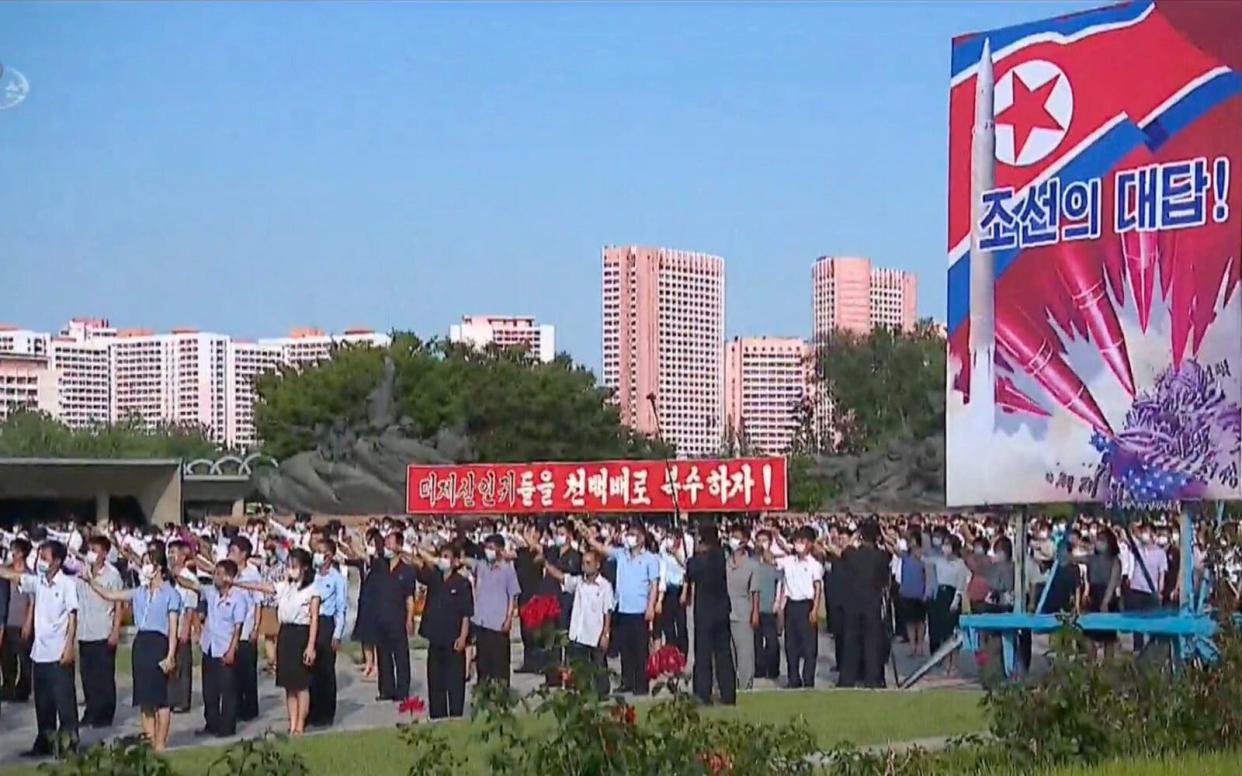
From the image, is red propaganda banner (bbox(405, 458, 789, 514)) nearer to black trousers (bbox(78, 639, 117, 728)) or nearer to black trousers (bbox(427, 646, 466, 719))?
black trousers (bbox(427, 646, 466, 719))

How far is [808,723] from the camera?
13.6 meters

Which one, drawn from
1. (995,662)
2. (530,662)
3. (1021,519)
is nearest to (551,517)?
(530,662)

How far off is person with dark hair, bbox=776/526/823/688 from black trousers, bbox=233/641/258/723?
5.44m

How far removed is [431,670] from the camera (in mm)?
17078

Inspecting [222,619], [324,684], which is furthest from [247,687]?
[222,619]

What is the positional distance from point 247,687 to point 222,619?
1937mm

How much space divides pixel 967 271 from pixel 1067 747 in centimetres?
798

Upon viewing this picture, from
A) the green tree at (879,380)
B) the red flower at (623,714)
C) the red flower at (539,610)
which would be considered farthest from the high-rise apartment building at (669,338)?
the red flower at (623,714)

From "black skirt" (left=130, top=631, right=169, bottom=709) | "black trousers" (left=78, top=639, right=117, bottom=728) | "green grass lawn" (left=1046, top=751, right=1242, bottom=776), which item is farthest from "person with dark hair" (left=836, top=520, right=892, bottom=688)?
"green grass lawn" (left=1046, top=751, right=1242, bottom=776)

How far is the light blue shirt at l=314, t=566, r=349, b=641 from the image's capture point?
17.1 metres

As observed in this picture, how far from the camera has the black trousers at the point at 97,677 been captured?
15117 mm

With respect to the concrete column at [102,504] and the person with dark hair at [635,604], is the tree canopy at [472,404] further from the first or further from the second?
the person with dark hair at [635,604]

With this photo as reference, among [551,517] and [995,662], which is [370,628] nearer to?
[995,662]

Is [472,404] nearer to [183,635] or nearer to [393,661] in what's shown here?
[393,661]
